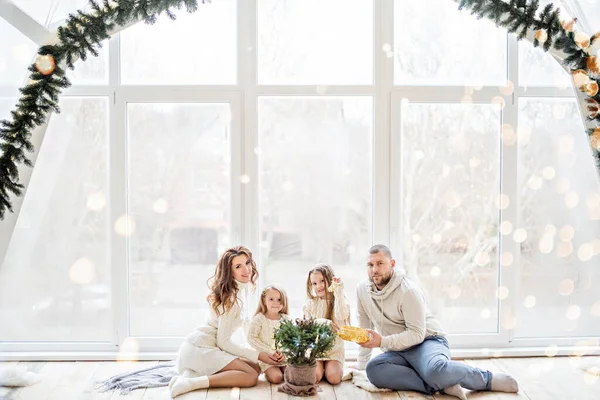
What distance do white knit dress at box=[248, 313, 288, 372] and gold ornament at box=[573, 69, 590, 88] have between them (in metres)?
2.09

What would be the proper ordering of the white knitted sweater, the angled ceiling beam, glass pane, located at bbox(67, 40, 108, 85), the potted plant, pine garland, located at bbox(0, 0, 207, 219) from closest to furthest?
1. pine garland, located at bbox(0, 0, 207, 219)
2. the angled ceiling beam
3. the potted plant
4. the white knitted sweater
5. glass pane, located at bbox(67, 40, 108, 85)

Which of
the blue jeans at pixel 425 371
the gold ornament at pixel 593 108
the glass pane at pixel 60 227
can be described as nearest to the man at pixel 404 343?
the blue jeans at pixel 425 371

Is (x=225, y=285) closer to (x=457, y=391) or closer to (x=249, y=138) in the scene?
(x=249, y=138)

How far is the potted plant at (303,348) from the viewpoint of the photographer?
12.3ft

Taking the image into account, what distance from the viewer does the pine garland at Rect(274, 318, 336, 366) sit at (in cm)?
374

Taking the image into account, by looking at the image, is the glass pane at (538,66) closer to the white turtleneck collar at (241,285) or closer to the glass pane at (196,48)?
the glass pane at (196,48)

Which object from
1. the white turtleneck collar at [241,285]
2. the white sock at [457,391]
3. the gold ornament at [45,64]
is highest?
the gold ornament at [45,64]

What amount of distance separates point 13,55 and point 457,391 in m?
Answer: 2.97

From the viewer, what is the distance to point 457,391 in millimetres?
3701

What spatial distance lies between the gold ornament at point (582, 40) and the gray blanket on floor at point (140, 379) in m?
2.92

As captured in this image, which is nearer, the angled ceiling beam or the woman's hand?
the angled ceiling beam

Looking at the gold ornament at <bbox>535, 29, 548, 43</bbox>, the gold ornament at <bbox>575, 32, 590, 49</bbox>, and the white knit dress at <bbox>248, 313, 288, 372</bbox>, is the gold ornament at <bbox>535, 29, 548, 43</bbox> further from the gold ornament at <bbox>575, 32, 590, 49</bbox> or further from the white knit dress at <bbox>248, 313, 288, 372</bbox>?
the white knit dress at <bbox>248, 313, 288, 372</bbox>

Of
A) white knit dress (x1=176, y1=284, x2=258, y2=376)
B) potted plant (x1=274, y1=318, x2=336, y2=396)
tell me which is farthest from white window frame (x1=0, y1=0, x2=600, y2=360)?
potted plant (x1=274, y1=318, x2=336, y2=396)

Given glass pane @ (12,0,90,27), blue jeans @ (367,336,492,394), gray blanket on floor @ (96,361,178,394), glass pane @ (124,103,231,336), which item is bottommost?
gray blanket on floor @ (96,361,178,394)
